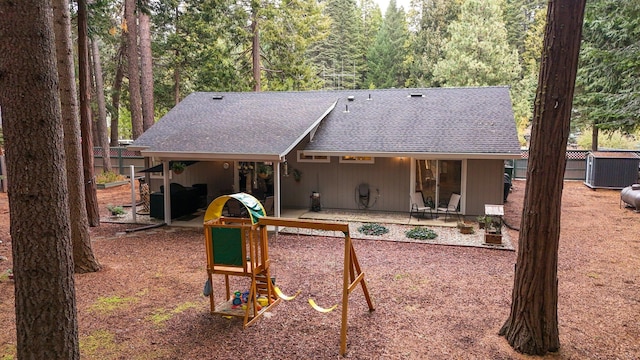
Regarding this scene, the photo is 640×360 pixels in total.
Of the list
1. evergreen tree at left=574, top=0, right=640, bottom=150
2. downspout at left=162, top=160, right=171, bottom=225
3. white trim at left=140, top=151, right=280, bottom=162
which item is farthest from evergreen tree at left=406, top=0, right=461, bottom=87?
downspout at left=162, top=160, right=171, bottom=225

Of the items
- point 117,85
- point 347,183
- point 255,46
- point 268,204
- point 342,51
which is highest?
point 342,51

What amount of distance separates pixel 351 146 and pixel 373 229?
269cm

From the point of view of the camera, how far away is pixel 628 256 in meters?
8.36

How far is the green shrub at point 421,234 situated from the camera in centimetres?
972

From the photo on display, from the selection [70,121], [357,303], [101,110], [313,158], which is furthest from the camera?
[101,110]

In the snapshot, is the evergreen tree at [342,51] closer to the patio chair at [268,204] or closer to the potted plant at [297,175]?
the potted plant at [297,175]

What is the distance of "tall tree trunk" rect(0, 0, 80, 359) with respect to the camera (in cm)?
308

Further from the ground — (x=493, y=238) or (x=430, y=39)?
(x=430, y=39)

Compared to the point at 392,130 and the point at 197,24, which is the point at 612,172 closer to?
the point at 392,130

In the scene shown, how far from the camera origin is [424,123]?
12695 mm

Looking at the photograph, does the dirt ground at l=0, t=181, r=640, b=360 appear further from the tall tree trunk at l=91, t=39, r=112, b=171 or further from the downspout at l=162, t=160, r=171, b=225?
the tall tree trunk at l=91, t=39, r=112, b=171

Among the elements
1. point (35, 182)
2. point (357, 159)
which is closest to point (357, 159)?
point (357, 159)

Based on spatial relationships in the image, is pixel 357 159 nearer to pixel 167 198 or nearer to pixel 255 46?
pixel 167 198

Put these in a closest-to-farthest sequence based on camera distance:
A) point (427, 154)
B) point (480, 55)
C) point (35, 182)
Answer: point (35, 182) → point (427, 154) → point (480, 55)
